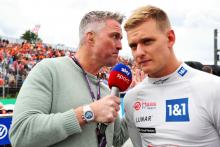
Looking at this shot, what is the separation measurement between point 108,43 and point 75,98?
61 cm

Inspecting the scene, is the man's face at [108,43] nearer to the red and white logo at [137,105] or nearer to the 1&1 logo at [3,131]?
the red and white logo at [137,105]

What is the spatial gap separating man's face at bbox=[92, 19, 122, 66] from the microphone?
0.92 ft

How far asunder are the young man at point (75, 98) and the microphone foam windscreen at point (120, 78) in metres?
0.14

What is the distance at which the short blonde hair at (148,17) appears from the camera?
2.34 m

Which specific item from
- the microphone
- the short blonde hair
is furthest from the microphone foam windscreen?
the short blonde hair

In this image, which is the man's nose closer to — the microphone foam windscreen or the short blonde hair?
the microphone foam windscreen

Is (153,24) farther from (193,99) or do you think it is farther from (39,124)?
(39,124)

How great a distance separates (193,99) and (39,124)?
1041 millimetres

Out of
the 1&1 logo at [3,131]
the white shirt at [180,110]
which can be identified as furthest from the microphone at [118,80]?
the 1&1 logo at [3,131]

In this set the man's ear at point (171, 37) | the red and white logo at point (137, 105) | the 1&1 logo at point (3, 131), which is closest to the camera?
the man's ear at point (171, 37)

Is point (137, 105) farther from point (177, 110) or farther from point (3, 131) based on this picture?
point (3, 131)

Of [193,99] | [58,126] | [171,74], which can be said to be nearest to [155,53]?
[171,74]

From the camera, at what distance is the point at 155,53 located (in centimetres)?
229

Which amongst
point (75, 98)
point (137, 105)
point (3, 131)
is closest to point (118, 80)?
point (137, 105)
